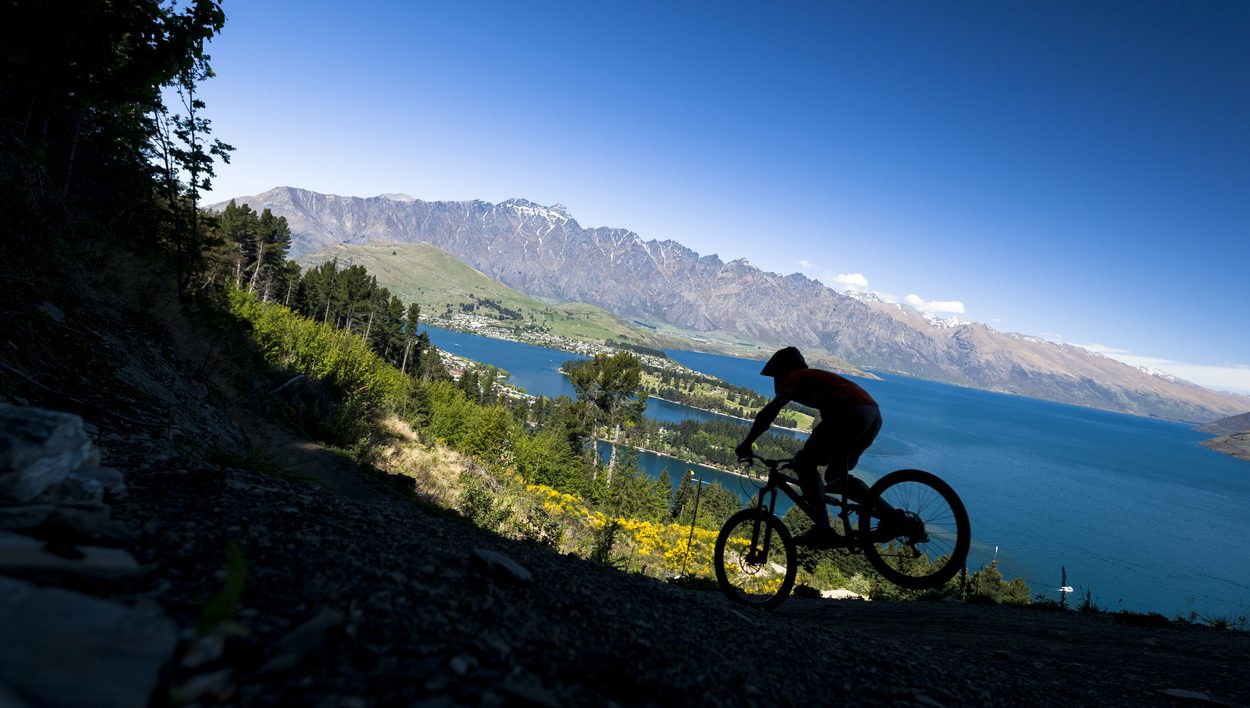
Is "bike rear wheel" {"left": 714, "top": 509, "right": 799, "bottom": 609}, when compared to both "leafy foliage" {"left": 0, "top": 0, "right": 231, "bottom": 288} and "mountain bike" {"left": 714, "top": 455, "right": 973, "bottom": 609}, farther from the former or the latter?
"leafy foliage" {"left": 0, "top": 0, "right": 231, "bottom": 288}

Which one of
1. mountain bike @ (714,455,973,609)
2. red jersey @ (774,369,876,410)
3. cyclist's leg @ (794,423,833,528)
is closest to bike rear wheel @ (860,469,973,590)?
mountain bike @ (714,455,973,609)

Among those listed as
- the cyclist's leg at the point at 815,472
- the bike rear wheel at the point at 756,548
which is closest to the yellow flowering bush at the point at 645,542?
the bike rear wheel at the point at 756,548

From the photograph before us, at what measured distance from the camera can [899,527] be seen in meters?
5.45

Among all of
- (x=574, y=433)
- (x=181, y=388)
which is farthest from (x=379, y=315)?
(x=181, y=388)

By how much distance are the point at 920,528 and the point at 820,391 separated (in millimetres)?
1806

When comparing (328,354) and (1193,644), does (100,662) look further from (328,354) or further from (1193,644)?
(328,354)

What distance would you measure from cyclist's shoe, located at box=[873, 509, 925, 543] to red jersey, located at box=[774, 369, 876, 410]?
4.09 feet

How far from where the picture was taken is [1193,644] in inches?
294

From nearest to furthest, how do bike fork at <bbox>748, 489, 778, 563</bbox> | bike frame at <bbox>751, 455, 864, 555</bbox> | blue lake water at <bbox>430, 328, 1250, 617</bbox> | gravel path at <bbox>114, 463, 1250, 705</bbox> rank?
gravel path at <bbox>114, 463, 1250, 705</bbox>, bike frame at <bbox>751, 455, 864, 555</bbox>, bike fork at <bbox>748, 489, 778, 563</bbox>, blue lake water at <bbox>430, 328, 1250, 617</bbox>

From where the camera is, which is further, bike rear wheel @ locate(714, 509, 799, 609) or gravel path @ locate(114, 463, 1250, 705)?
bike rear wheel @ locate(714, 509, 799, 609)

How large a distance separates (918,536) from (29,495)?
22.9 feet

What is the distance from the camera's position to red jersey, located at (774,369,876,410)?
5.58 m

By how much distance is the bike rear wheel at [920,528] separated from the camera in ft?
17.9

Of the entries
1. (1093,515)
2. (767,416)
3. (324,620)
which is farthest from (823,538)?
(1093,515)
